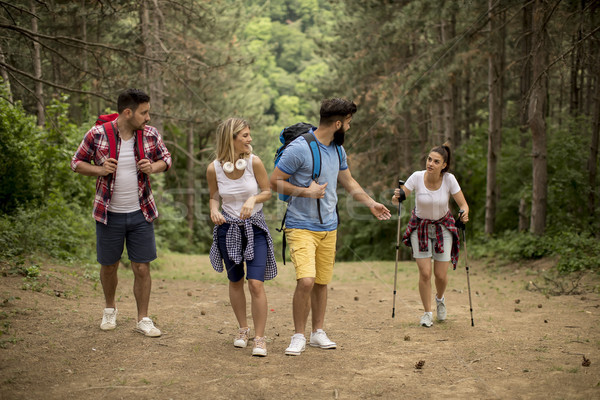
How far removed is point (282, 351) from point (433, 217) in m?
2.48

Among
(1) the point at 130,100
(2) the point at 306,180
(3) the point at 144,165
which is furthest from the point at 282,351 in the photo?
(1) the point at 130,100

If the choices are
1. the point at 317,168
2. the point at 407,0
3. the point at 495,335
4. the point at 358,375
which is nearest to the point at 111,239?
the point at 317,168

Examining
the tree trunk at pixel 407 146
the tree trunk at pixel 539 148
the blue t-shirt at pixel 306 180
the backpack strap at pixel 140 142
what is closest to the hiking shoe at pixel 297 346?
the blue t-shirt at pixel 306 180

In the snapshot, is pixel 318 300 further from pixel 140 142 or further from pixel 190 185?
pixel 190 185

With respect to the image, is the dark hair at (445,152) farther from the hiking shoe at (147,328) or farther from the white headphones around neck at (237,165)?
the hiking shoe at (147,328)

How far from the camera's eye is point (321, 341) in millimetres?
5371

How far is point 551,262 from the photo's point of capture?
11.9m

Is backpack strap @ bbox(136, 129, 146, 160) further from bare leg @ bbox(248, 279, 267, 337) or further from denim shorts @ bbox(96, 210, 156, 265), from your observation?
bare leg @ bbox(248, 279, 267, 337)

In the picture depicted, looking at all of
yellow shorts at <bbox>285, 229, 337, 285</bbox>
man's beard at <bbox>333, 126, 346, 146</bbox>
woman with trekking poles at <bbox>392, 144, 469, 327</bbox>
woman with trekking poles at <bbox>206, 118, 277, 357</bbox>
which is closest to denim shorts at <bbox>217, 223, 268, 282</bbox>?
woman with trekking poles at <bbox>206, 118, 277, 357</bbox>

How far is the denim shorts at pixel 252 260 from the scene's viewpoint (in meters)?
5.03

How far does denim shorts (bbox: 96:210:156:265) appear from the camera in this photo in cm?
535

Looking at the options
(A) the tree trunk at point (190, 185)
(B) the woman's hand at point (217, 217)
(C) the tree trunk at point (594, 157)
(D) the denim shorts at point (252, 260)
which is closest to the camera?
(B) the woman's hand at point (217, 217)

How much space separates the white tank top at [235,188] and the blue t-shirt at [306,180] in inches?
13.0

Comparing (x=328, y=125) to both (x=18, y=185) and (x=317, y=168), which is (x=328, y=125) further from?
(x=18, y=185)
